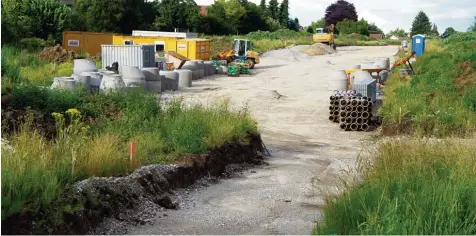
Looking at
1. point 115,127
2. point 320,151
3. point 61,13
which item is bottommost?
point 320,151

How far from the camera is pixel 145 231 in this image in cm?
739

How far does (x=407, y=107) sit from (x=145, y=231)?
12564 mm

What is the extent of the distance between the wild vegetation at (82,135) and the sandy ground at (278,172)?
3.34 feet

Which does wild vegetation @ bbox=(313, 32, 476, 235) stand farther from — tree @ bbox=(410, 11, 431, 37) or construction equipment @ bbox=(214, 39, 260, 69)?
tree @ bbox=(410, 11, 431, 37)

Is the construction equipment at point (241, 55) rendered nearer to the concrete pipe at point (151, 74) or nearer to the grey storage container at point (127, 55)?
the grey storage container at point (127, 55)

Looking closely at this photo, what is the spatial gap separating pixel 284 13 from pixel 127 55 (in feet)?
269

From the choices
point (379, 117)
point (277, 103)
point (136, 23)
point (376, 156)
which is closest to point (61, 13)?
point (136, 23)

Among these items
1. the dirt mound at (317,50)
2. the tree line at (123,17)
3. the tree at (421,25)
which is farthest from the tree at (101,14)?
the tree at (421,25)

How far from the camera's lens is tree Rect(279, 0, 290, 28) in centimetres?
10925

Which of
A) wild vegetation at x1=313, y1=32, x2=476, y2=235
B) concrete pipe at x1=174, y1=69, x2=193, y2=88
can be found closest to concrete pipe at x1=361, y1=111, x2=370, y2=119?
wild vegetation at x1=313, y1=32, x2=476, y2=235

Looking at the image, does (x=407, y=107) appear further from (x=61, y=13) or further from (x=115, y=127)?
(x=61, y=13)

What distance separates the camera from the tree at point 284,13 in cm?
10925

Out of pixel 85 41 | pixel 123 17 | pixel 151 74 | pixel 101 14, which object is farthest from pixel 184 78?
pixel 123 17

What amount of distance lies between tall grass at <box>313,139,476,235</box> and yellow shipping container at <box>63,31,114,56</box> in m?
33.9
